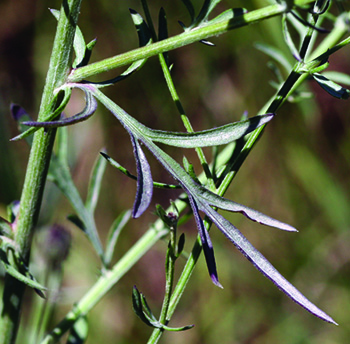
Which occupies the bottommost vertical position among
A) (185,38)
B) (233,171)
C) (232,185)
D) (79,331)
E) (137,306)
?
(232,185)

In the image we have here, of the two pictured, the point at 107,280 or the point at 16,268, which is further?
the point at 107,280

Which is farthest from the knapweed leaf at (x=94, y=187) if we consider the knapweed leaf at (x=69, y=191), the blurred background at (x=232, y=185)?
the blurred background at (x=232, y=185)

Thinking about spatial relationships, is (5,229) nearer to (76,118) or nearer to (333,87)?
(76,118)

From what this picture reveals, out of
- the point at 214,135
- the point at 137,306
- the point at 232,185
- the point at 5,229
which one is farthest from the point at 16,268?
the point at 232,185

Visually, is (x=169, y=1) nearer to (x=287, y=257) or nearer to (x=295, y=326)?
(x=287, y=257)

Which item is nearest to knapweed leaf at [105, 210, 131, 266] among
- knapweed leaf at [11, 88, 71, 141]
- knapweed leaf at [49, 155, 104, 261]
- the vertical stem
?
knapweed leaf at [49, 155, 104, 261]

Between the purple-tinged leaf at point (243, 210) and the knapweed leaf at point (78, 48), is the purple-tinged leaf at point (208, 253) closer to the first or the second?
the purple-tinged leaf at point (243, 210)
